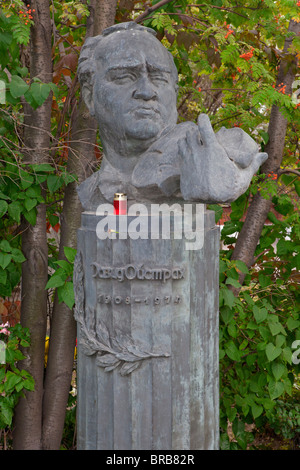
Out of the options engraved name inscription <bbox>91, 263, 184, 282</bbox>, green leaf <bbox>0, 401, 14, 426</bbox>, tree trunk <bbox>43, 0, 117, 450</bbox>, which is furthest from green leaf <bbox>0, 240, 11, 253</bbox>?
engraved name inscription <bbox>91, 263, 184, 282</bbox>

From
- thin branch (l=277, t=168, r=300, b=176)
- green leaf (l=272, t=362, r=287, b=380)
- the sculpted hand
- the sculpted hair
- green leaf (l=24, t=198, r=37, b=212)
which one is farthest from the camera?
thin branch (l=277, t=168, r=300, b=176)

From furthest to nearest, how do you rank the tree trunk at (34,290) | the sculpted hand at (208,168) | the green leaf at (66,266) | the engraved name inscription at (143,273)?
the tree trunk at (34,290) → the green leaf at (66,266) → the engraved name inscription at (143,273) → the sculpted hand at (208,168)

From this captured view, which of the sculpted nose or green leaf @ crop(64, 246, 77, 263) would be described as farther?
green leaf @ crop(64, 246, 77, 263)

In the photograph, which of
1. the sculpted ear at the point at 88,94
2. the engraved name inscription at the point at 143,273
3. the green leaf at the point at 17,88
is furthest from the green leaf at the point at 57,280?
the green leaf at the point at 17,88

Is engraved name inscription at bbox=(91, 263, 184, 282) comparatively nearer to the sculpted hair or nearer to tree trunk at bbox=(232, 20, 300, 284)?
the sculpted hair

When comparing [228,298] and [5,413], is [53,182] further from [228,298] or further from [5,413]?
[5,413]

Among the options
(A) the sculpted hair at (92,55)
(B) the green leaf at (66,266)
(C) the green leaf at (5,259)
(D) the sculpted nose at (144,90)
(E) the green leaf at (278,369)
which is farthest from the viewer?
(E) the green leaf at (278,369)

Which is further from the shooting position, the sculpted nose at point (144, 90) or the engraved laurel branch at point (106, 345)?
the sculpted nose at point (144, 90)

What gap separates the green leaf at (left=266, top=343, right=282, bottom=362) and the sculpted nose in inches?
77.2

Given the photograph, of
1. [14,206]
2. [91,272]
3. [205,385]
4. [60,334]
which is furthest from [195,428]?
[14,206]

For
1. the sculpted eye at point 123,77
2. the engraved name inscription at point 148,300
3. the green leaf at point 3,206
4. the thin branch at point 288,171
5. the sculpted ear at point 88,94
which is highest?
the thin branch at point 288,171

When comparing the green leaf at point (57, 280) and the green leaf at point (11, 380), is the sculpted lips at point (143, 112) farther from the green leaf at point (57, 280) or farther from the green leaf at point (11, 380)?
the green leaf at point (11, 380)

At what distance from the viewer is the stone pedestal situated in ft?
9.62

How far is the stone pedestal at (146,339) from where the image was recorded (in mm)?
2932
